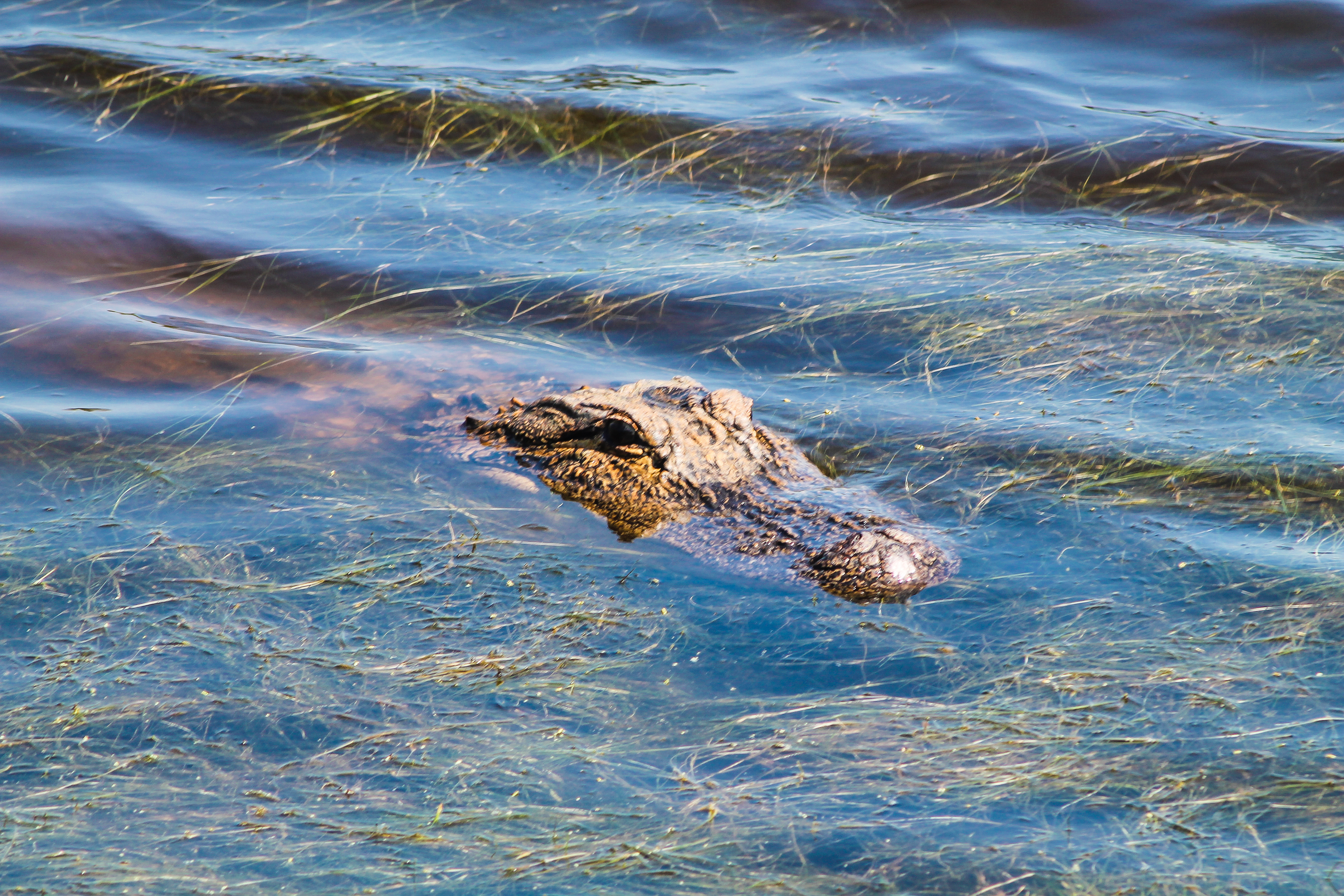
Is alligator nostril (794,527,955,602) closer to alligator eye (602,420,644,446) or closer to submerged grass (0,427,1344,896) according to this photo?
submerged grass (0,427,1344,896)

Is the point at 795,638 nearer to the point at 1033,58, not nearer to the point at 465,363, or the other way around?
the point at 465,363

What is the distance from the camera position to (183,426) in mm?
5332

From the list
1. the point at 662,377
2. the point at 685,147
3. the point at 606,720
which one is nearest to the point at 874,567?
the point at 606,720

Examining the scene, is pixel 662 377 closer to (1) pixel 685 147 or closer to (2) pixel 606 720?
(2) pixel 606 720

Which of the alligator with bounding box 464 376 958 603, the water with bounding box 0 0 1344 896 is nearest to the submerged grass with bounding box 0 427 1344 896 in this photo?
the water with bounding box 0 0 1344 896

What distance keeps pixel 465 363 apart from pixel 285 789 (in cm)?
277

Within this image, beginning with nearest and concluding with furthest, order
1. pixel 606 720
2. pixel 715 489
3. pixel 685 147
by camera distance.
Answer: pixel 606 720
pixel 715 489
pixel 685 147

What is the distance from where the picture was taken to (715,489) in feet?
14.3

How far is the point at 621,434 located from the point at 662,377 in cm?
122

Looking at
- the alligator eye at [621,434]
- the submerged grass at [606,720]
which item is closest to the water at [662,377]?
the submerged grass at [606,720]

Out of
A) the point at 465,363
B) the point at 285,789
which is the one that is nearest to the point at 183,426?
the point at 465,363

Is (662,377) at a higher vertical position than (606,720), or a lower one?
higher

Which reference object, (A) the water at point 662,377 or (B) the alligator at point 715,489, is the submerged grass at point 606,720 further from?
(B) the alligator at point 715,489

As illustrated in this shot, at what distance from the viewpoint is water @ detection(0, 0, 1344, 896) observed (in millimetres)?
3199
